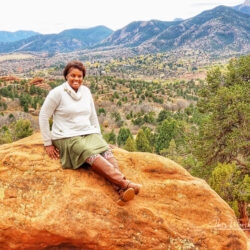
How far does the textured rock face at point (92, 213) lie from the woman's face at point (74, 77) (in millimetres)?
1424

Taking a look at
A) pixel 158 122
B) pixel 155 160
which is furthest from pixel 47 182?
pixel 158 122

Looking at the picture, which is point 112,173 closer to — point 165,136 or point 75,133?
point 75,133

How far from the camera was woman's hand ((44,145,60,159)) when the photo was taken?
3.96 metres

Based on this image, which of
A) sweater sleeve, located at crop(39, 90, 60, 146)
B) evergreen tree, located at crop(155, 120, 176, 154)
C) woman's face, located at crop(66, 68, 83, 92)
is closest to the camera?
sweater sleeve, located at crop(39, 90, 60, 146)

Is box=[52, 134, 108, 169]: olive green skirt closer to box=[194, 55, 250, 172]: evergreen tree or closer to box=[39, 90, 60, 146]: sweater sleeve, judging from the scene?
box=[39, 90, 60, 146]: sweater sleeve

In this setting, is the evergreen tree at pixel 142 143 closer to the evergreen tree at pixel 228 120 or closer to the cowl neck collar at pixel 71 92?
the evergreen tree at pixel 228 120

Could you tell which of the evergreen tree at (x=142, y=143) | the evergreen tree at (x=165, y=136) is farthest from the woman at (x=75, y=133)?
the evergreen tree at (x=165, y=136)

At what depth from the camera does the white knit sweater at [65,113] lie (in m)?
3.66

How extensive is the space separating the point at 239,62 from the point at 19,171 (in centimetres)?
1084

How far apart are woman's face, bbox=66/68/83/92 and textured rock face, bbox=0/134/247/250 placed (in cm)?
142

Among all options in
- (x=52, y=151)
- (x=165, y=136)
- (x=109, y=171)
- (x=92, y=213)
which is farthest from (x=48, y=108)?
(x=165, y=136)

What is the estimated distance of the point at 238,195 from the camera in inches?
320

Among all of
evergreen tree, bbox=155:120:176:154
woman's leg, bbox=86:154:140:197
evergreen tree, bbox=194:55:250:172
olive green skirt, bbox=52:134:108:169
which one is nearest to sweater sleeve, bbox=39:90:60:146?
olive green skirt, bbox=52:134:108:169

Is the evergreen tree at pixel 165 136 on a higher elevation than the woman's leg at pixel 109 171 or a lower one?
lower
